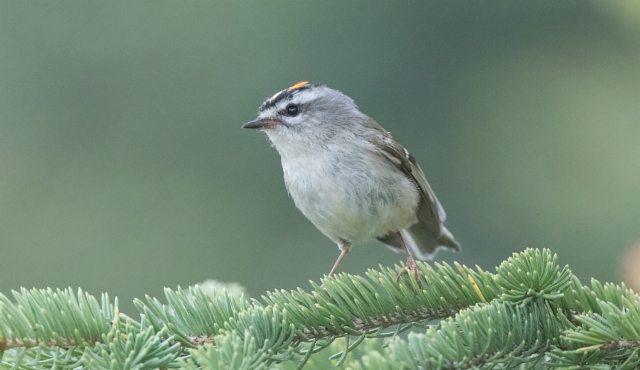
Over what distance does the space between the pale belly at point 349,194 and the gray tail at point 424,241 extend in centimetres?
49

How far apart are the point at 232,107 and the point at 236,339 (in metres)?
5.20

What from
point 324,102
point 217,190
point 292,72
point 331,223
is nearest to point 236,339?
point 331,223

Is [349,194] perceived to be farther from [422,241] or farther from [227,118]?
[227,118]

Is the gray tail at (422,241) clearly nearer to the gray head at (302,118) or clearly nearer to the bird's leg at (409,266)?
the bird's leg at (409,266)

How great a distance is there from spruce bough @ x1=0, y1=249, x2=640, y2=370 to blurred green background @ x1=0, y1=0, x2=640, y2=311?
4298mm

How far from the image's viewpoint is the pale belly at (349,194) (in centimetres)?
249

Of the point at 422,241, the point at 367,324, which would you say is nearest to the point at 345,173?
→ the point at 422,241

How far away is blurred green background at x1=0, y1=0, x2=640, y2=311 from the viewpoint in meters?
6.04

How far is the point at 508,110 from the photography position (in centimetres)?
625

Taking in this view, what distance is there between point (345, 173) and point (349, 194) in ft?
0.29

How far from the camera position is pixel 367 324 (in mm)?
1510

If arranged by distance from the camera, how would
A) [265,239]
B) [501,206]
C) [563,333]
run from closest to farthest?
[563,333] → [501,206] → [265,239]

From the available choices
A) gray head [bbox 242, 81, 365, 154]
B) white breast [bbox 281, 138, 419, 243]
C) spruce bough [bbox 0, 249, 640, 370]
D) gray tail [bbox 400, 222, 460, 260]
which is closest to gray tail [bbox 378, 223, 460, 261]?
gray tail [bbox 400, 222, 460, 260]

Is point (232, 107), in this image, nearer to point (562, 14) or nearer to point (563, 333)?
point (562, 14)
